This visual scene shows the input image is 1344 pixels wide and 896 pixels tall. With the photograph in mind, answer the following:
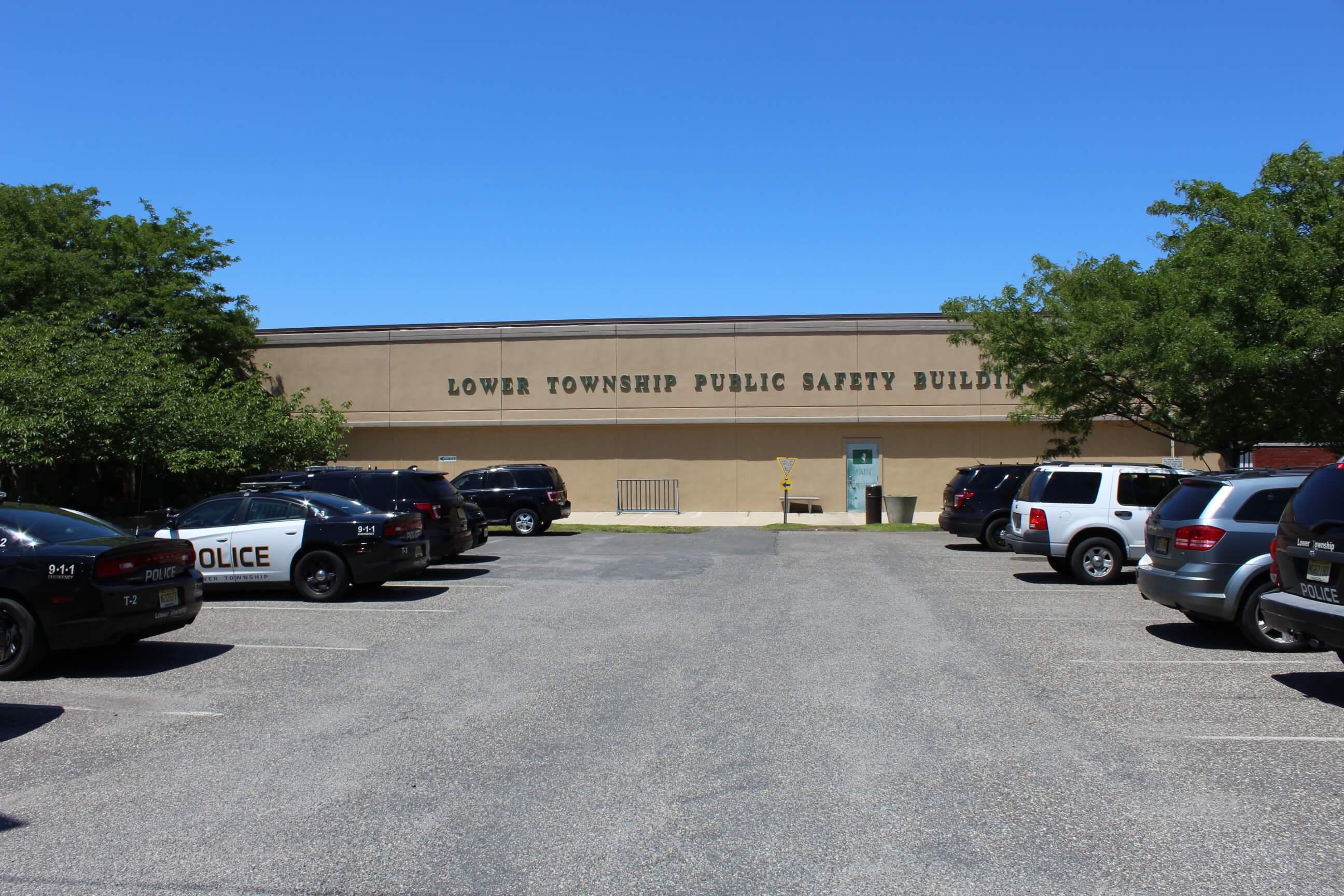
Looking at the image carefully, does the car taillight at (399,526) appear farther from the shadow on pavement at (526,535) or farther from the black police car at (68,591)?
the shadow on pavement at (526,535)

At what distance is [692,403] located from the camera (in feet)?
110

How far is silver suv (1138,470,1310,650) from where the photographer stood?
983cm

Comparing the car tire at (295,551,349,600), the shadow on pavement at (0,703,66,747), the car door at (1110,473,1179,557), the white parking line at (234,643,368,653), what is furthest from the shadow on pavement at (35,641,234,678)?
the car door at (1110,473,1179,557)

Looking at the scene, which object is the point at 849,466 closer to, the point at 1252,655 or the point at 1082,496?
the point at 1082,496

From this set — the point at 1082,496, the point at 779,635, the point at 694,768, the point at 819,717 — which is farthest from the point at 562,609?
the point at 1082,496

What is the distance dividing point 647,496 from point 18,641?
1000 inches

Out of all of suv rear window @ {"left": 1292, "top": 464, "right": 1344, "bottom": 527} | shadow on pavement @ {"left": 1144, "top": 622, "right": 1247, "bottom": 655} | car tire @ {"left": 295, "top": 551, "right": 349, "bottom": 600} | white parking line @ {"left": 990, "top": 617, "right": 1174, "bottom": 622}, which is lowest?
shadow on pavement @ {"left": 1144, "top": 622, "right": 1247, "bottom": 655}

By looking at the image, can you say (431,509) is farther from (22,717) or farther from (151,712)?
(22,717)

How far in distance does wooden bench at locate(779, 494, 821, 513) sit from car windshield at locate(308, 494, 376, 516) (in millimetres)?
20204

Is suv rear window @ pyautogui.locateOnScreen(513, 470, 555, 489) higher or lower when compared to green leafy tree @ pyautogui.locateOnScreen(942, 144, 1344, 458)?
lower

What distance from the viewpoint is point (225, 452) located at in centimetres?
2503

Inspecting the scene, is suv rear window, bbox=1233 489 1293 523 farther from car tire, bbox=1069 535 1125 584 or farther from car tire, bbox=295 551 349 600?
car tire, bbox=295 551 349 600

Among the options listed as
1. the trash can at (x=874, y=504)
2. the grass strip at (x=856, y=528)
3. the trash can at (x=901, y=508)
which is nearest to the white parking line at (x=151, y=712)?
the grass strip at (x=856, y=528)

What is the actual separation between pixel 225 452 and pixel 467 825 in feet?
72.5
